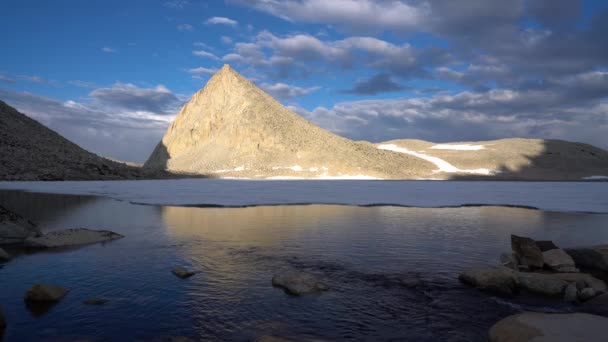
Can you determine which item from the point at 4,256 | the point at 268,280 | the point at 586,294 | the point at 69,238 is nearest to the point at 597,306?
the point at 586,294

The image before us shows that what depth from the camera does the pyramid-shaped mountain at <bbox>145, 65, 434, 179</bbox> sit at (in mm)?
74000

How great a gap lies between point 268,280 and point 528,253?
6.70 meters

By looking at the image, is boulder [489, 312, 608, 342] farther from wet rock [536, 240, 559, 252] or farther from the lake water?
wet rock [536, 240, 559, 252]

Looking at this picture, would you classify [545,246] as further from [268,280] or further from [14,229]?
[14,229]

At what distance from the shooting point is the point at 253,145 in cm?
8150

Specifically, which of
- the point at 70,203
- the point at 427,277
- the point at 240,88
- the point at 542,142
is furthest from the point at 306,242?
the point at 542,142

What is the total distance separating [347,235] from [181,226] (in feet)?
21.9

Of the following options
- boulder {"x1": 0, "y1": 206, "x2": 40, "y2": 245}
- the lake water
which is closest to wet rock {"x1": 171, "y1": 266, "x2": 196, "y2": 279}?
the lake water

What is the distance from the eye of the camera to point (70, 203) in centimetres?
2598

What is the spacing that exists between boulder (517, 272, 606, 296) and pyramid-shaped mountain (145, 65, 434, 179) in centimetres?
6033

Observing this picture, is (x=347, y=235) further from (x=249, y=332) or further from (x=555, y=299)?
(x=249, y=332)

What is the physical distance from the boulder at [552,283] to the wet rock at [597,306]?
1.81 ft

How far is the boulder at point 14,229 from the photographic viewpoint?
1351cm

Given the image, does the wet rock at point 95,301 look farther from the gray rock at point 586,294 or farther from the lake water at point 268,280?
the gray rock at point 586,294
